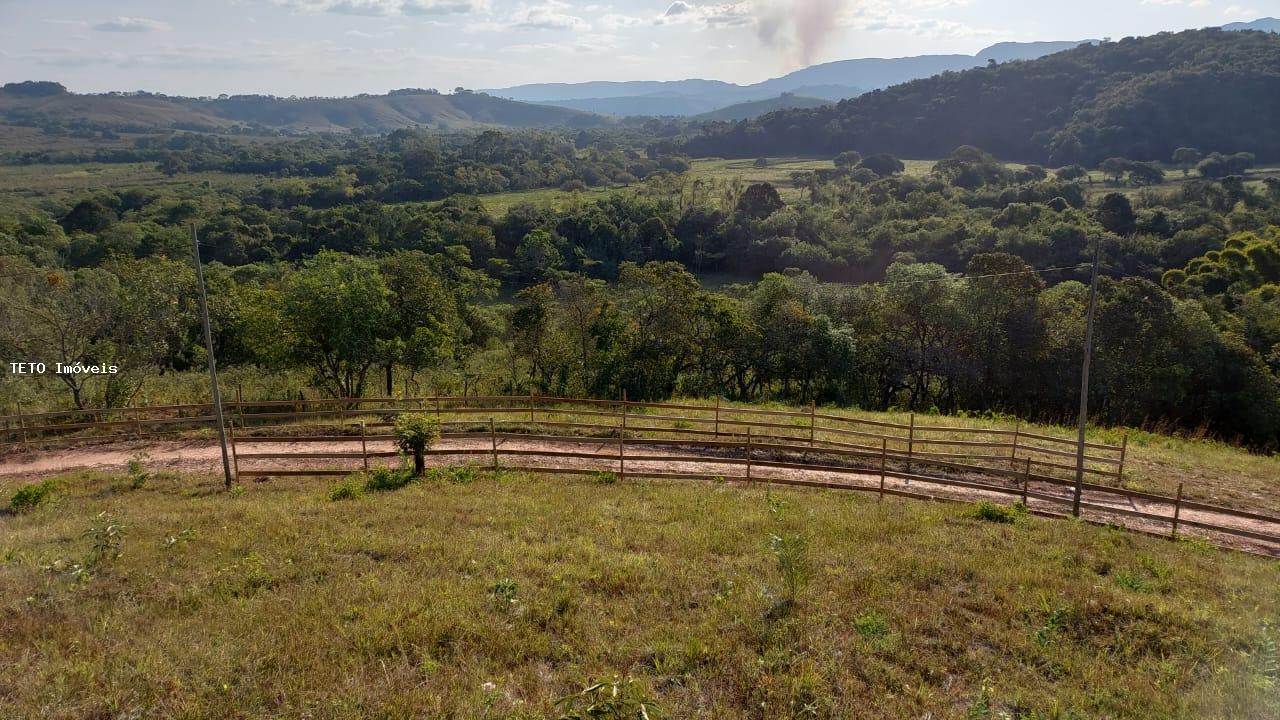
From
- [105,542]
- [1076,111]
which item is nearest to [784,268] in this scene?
[105,542]

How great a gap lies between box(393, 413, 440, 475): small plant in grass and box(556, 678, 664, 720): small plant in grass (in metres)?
9.51

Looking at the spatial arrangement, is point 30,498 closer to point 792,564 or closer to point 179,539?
point 179,539

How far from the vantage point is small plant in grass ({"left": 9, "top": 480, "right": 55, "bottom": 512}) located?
13.3 m

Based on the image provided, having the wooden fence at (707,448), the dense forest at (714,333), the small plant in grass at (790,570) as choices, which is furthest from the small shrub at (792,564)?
the dense forest at (714,333)

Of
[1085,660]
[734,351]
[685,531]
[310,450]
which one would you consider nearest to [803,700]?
[1085,660]

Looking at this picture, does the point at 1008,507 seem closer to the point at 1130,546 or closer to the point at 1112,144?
the point at 1130,546

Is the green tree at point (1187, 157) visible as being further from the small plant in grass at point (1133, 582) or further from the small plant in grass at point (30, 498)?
the small plant in grass at point (30, 498)

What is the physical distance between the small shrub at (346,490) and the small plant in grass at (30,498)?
5.51 metres

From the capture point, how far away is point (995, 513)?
1282 cm

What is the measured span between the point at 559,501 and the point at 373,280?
1469 cm

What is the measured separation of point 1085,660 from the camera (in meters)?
7.75

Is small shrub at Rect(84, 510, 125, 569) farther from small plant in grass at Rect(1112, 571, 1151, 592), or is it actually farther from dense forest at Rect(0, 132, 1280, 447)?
small plant in grass at Rect(1112, 571, 1151, 592)

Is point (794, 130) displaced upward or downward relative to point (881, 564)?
upward

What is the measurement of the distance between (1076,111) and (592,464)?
148m
